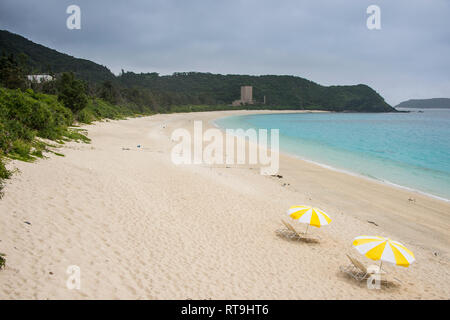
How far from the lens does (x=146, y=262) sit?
6.38 m

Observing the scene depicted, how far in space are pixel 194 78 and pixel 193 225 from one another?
19878 centimetres

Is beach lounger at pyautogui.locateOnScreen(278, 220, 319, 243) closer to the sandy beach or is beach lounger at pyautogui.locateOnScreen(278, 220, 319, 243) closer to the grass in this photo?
the sandy beach

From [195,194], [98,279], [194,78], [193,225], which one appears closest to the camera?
[98,279]

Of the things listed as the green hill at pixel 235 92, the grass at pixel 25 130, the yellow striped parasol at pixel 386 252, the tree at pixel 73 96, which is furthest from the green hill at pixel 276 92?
the yellow striped parasol at pixel 386 252

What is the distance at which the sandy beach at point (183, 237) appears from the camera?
5.63 m

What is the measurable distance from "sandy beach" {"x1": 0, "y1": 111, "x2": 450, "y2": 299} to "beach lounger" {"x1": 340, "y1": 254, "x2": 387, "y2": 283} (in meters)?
0.21

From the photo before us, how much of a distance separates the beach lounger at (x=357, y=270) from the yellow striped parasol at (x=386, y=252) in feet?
1.34

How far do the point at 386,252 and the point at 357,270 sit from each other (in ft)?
3.63

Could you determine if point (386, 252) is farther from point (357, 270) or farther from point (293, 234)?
point (293, 234)

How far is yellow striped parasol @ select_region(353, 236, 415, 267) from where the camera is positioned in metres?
6.38

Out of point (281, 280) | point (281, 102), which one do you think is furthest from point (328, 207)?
point (281, 102)

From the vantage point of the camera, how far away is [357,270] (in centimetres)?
734

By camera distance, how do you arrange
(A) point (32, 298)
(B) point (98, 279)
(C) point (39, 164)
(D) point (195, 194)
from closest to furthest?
(A) point (32, 298), (B) point (98, 279), (C) point (39, 164), (D) point (195, 194)

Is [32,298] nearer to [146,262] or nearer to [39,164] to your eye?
[146,262]
